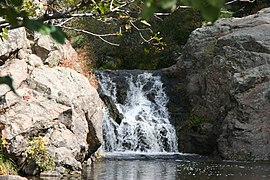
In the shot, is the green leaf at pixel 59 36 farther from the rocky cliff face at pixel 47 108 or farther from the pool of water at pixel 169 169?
the pool of water at pixel 169 169

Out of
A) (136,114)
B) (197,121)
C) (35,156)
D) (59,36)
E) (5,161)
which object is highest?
(136,114)

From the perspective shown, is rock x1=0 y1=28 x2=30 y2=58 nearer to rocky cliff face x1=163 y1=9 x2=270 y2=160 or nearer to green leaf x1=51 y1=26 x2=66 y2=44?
rocky cliff face x1=163 y1=9 x2=270 y2=160

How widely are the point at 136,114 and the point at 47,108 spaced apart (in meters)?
7.87

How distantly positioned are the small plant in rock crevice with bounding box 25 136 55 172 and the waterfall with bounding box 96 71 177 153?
6472 millimetres

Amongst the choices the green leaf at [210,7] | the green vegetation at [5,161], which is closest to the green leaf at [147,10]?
the green leaf at [210,7]

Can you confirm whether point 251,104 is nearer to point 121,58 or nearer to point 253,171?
point 253,171

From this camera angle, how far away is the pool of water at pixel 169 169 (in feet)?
38.5

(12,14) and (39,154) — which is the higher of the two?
(12,14)

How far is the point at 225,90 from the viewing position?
18.2m

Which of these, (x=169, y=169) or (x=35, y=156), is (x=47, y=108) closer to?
(x=35, y=156)

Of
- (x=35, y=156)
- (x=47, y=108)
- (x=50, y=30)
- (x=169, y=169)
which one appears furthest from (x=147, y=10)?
(x=169, y=169)

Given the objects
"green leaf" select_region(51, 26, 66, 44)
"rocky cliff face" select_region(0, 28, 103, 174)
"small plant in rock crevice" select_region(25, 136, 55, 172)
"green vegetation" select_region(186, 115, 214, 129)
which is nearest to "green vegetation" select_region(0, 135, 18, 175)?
"rocky cliff face" select_region(0, 28, 103, 174)

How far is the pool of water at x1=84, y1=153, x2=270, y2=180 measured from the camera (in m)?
11.7

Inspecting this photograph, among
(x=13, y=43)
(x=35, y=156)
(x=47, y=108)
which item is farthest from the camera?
(x=13, y=43)
